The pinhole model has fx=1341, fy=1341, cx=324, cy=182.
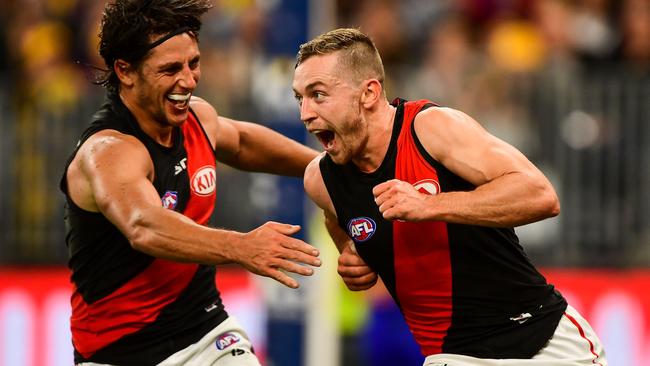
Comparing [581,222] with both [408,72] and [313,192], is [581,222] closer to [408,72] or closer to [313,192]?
[408,72]

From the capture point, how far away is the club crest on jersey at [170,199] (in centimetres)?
707

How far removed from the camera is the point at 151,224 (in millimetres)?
6473

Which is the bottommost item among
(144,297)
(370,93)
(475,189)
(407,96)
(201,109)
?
(144,297)

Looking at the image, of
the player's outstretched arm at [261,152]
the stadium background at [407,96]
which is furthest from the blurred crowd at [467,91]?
the player's outstretched arm at [261,152]

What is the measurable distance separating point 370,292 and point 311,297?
1796 millimetres

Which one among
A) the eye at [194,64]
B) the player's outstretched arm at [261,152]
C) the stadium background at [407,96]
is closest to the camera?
the eye at [194,64]

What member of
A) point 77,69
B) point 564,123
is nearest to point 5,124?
point 77,69

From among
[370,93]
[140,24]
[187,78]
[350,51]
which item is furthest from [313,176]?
[140,24]

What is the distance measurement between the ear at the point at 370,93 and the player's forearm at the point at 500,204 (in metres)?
0.81

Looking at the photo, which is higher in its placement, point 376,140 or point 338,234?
point 376,140

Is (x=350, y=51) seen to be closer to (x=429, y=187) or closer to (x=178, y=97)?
(x=429, y=187)

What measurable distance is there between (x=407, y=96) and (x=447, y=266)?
18.7ft

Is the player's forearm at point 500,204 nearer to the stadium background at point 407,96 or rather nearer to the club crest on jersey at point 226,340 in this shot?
the club crest on jersey at point 226,340

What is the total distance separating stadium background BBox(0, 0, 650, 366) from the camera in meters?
10.9
